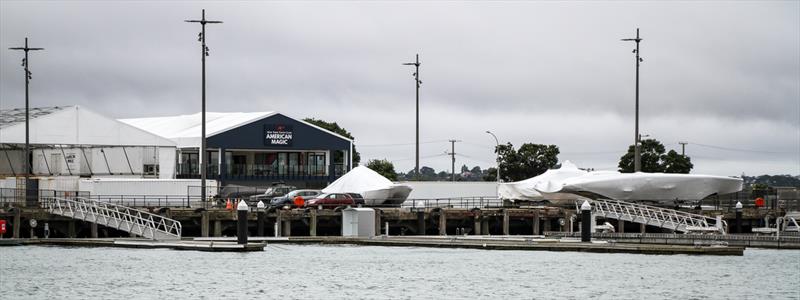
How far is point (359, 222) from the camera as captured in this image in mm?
80875

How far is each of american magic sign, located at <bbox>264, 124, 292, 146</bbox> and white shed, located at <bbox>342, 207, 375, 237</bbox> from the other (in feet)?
143

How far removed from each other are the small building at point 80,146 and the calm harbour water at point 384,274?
87.9 ft

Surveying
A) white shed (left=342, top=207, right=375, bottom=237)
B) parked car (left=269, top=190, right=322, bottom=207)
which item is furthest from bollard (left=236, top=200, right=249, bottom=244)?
parked car (left=269, top=190, right=322, bottom=207)

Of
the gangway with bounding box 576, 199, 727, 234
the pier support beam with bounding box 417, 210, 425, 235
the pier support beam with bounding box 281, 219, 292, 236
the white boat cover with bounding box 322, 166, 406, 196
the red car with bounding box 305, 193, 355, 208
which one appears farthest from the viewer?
the white boat cover with bounding box 322, 166, 406, 196

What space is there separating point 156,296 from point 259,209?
71.0ft

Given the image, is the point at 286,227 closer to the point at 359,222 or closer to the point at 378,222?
the point at 378,222

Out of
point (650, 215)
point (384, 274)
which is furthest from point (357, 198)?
point (384, 274)

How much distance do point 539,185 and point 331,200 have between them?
15691 mm

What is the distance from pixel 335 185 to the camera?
97.5 metres

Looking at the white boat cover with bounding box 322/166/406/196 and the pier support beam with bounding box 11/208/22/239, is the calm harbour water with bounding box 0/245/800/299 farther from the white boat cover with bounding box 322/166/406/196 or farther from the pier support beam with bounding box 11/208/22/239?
the white boat cover with bounding box 322/166/406/196

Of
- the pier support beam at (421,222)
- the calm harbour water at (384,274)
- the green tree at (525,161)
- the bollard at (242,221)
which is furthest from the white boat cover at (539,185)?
the green tree at (525,161)

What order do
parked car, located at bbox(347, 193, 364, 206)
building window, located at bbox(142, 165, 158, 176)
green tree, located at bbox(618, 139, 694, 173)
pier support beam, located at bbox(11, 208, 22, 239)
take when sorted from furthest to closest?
1. green tree, located at bbox(618, 139, 694, 173)
2. building window, located at bbox(142, 165, 158, 176)
3. parked car, located at bbox(347, 193, 364, 206)
4. pier support beam, located at bbox(11, 208, 22, 239)

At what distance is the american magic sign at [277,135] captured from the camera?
124688mm

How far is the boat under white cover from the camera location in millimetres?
95688
